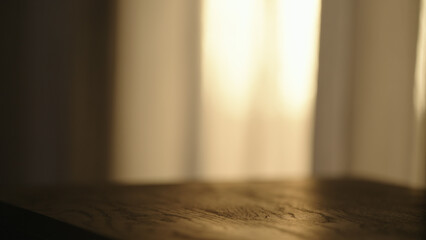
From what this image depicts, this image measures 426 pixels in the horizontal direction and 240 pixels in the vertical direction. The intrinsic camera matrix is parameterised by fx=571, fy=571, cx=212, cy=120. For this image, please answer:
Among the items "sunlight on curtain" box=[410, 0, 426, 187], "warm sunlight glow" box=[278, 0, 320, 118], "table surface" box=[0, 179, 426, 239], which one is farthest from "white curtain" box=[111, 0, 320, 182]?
"table surface" box=[0, 179, 426, 239]

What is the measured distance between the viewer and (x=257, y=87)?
2.34 m

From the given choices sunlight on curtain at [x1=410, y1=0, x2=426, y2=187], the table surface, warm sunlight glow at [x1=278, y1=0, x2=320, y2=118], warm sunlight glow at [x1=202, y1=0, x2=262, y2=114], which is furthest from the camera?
warm sunlight glow at [x1=202, y1=0, x2=262, y2=114]

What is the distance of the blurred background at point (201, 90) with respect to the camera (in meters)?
2.09

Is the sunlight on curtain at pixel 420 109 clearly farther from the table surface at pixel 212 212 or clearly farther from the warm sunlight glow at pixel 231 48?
the table surface at pixel 212 212

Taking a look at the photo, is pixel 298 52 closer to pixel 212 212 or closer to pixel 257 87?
pixel 257 87

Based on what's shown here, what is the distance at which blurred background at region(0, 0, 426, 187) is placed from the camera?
2.09 m

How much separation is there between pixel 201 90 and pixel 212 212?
1694mm

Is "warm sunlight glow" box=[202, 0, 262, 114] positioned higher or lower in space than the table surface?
higher

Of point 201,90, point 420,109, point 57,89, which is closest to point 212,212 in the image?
point 420,109

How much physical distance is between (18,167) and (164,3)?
98 centimetres

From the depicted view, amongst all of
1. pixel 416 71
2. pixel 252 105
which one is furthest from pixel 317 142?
pixel 416 71

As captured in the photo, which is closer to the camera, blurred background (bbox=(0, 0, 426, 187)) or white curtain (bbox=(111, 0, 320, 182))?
blurred background (bbox=(0, 0, 426, 187))

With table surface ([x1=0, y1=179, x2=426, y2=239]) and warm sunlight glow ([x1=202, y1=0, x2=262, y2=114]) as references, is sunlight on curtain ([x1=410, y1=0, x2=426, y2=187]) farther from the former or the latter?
table surface ([x1=0, y1=179, x2=426, y2=239])

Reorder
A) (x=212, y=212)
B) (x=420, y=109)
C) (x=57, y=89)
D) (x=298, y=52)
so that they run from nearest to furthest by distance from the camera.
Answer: (x=212, y=212)
(x=420, y=109)
(x=298, y=52)
(x=57, y=89)
